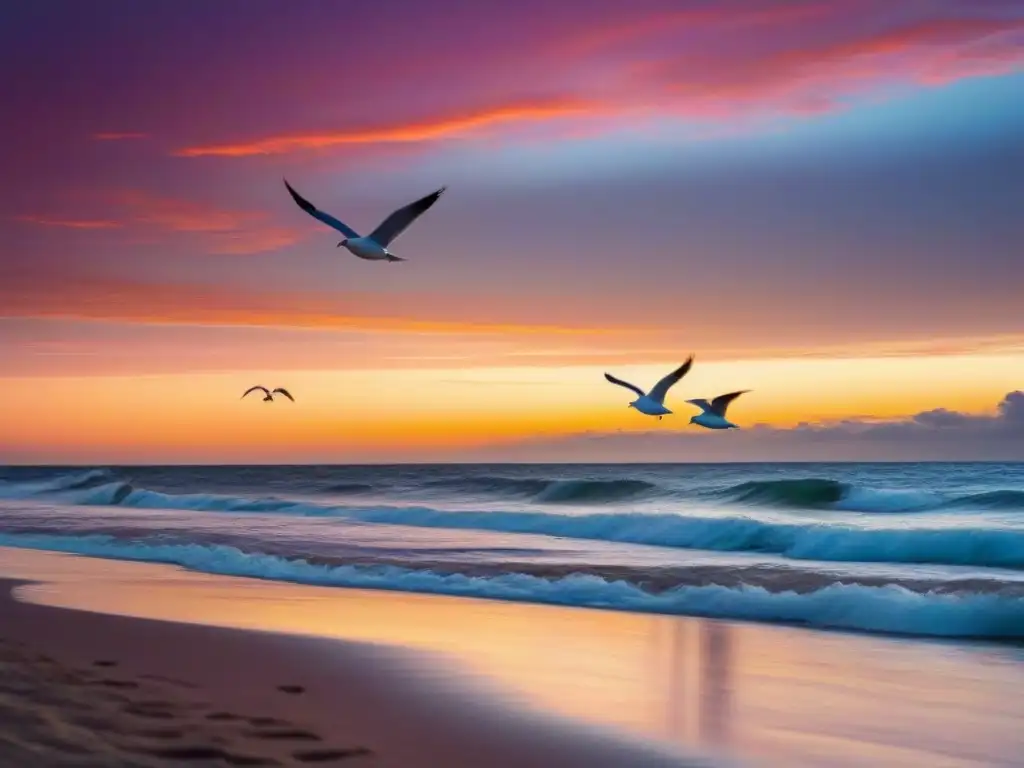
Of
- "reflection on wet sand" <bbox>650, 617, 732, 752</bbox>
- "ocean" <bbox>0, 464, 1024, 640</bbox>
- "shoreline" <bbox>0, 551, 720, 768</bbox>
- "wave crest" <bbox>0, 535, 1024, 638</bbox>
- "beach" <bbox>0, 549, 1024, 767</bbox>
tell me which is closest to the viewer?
"shoreline" <bbox>0, 551, 720, 768</bbox>

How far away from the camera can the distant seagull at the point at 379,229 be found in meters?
13.0

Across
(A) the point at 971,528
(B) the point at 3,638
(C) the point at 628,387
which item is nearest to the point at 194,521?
(C) the point at 628,387

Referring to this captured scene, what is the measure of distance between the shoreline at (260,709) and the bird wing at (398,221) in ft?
15.2

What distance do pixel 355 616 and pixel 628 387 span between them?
821 cm

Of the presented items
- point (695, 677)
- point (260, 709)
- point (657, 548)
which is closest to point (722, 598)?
point (695, 677)

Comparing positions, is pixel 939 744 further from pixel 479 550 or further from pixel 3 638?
pixel 479 550

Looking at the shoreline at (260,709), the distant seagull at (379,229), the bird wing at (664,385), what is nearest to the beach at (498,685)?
the shoreline at (260,709)

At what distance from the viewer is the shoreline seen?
6844 millimetres

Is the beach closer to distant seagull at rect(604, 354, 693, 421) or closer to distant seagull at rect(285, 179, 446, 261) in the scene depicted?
distant seagull at rect(285, 179, 446, 261)

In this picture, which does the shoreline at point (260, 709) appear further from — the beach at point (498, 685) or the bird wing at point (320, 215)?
the bird wing at point (320, 215)

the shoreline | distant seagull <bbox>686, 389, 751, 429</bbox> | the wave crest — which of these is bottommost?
the shoreline

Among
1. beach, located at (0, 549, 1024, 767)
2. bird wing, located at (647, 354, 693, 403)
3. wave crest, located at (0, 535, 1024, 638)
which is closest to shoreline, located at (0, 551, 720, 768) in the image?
beach, located at (0, 549, 1024, 767)

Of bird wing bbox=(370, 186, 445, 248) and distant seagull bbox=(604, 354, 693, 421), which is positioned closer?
bird wing bbox=(370, 186, 445, 248)

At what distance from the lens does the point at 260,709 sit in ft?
26.5
